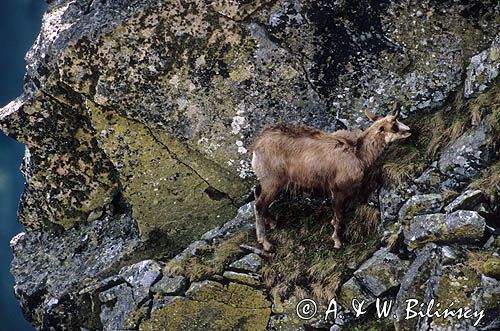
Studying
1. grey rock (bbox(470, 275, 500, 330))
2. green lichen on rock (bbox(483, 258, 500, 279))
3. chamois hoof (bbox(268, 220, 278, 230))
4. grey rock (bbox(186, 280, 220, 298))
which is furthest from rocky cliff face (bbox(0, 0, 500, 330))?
grey rock (bbox(470, 275, 500, 330))

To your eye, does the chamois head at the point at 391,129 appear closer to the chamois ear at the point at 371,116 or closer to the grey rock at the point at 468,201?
the chamois ear at the point at 371,116

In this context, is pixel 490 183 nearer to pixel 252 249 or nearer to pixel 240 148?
pixel 252 249

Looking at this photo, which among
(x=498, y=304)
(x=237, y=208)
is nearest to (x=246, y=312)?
(x=237, y=208)

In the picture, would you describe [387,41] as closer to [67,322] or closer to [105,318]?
[105,318]

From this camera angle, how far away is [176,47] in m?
8.75

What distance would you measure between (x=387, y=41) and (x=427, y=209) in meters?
2.57

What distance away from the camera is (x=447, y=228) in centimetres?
671

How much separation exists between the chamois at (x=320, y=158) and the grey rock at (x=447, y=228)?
3.40ft

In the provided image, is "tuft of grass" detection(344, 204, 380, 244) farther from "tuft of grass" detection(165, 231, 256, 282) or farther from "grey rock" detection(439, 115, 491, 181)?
"tuft of grass" detection(165, 231, 256, 282)

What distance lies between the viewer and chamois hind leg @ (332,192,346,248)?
7766 mm

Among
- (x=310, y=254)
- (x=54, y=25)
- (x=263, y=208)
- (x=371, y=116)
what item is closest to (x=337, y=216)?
(x=310, y=254)

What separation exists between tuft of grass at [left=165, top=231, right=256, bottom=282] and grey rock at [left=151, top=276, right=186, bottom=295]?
3.1 inches

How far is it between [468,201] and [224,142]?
11.2ft

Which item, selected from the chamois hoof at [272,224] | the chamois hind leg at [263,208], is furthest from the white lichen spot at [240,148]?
the chamois hoof at [272,224]
